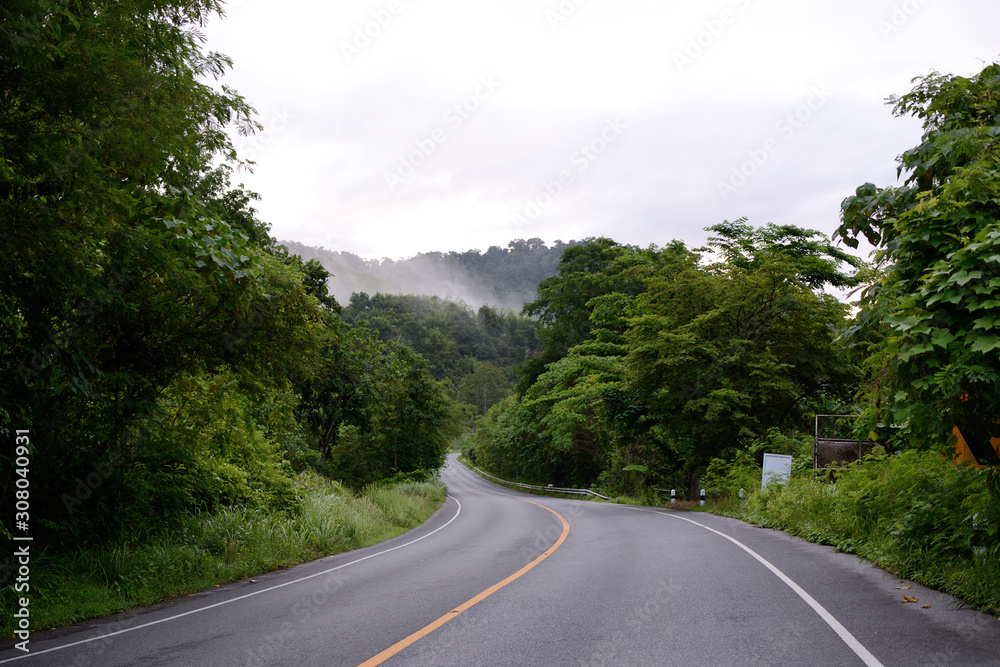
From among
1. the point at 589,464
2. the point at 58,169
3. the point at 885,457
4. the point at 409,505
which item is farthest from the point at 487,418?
the point at 58,169

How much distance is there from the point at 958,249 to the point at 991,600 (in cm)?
341

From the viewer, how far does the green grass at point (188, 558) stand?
7549 mm

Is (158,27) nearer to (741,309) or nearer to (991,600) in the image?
(991,600)

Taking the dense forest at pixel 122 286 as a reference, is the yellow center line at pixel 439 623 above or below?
below

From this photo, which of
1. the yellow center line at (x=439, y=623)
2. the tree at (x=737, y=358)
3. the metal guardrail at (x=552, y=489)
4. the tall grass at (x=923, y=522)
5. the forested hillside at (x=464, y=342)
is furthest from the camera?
the forested hillside at (x=464, y=342)

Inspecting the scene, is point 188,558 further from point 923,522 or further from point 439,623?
point 923,522

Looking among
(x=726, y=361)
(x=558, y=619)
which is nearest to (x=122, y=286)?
(x=558, y=619)

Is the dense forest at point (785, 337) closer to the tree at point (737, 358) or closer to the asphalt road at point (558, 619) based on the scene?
the tree at point (737, 358)

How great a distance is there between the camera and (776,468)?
19344 millimetres

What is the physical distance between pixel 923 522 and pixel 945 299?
4.17 meters

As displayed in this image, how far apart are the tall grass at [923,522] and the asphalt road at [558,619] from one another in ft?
1.03

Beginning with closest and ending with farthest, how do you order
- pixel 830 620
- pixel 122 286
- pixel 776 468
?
pixel 830 620 < pixel 122 286 < pixel 776 468

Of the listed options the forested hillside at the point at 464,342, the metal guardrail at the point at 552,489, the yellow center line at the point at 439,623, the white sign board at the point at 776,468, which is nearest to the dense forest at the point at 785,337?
the metal guardrail at the point at 552,489

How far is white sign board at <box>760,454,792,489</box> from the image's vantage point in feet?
61.9
